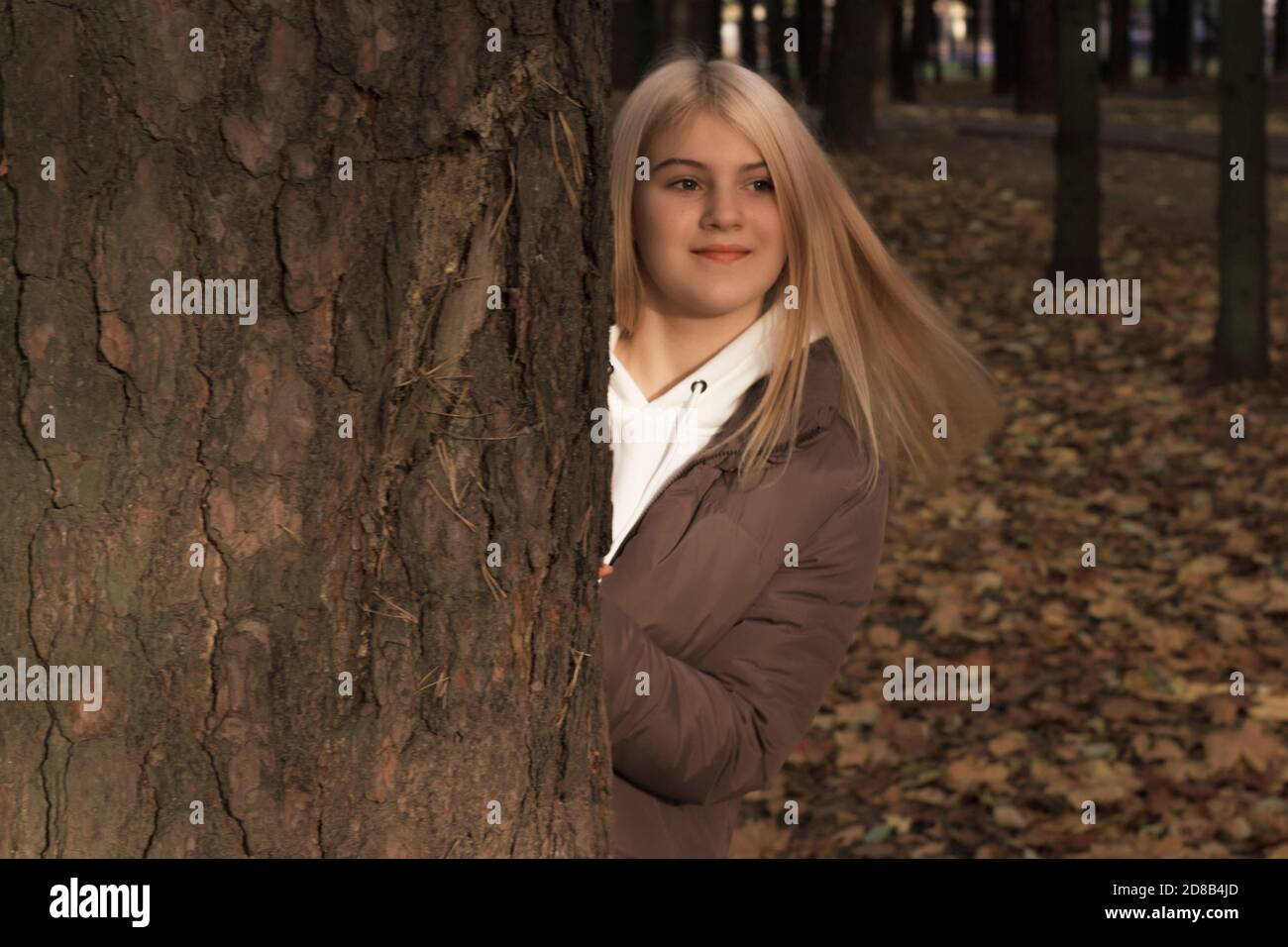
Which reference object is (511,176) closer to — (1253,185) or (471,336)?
(471,336)

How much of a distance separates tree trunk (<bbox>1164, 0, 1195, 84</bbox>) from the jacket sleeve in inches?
1339

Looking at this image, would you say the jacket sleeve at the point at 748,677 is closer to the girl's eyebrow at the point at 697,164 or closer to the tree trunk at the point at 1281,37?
the girl's eyebrow at the point at 697,164

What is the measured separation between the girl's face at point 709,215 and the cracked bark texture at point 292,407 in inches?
22.2

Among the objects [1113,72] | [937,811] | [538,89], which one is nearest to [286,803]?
[538,89]

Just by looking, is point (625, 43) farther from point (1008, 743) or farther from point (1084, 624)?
point (1008, 743)

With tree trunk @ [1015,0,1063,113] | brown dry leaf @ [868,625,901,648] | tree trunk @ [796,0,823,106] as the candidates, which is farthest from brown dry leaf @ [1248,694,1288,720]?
tree trunk @ [796,0,823,106]

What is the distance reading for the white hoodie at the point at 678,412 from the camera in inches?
94.3

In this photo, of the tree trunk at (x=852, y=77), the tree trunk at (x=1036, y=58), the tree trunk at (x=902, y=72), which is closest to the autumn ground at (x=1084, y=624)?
the tree trunk at (x=852, y=77)

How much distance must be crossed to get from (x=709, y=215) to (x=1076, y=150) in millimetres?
10363

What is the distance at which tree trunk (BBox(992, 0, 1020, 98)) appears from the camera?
29.0 metres

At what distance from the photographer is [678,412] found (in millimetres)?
2438

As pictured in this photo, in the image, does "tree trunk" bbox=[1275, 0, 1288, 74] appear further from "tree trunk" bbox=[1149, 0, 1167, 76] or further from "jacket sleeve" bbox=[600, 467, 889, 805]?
"jacket sleeve" bbox=[600, 467, 889, 805]

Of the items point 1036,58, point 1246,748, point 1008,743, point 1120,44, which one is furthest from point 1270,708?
point 1120,44

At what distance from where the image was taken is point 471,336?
68.7 inches
